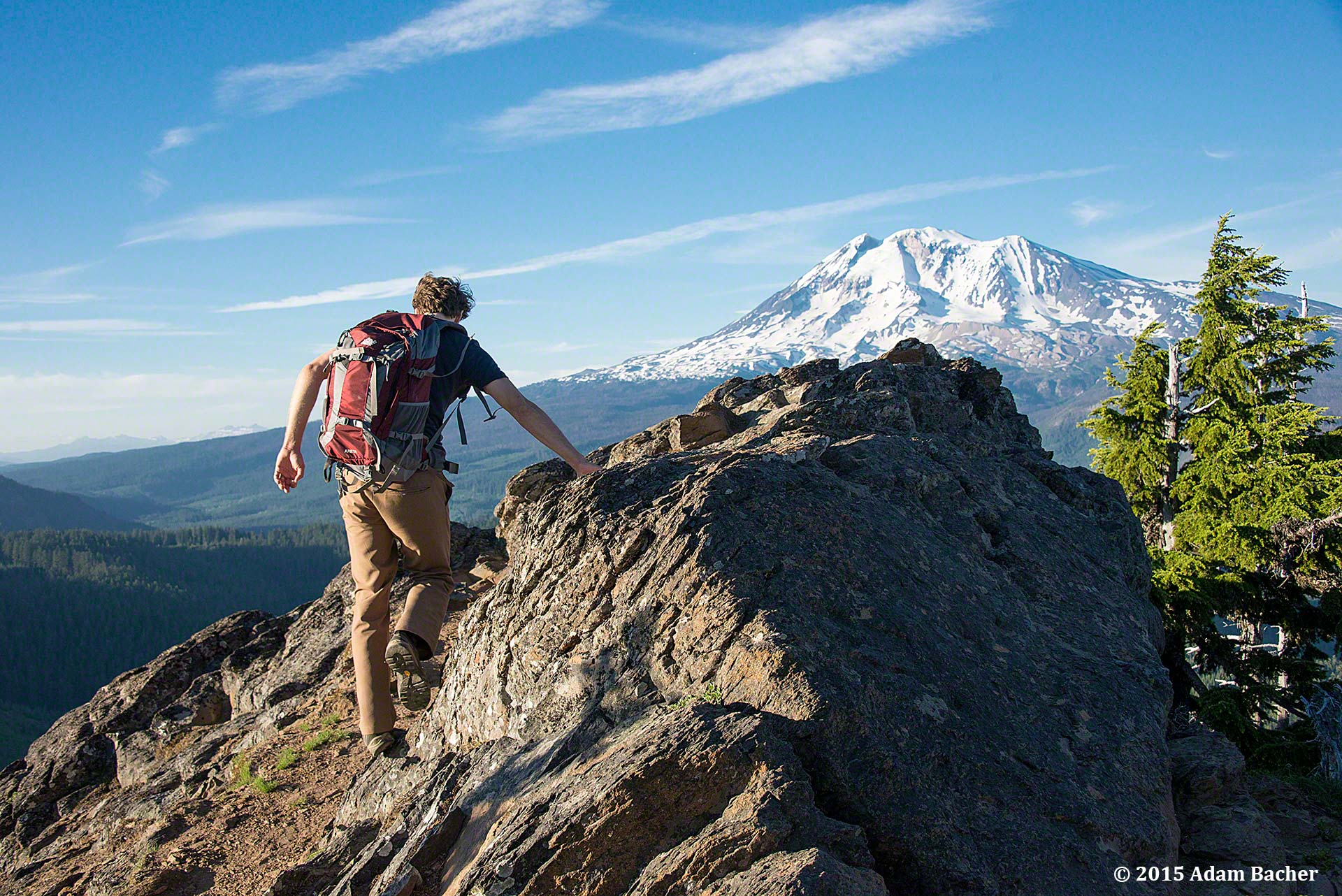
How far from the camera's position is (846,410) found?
10.8 meters

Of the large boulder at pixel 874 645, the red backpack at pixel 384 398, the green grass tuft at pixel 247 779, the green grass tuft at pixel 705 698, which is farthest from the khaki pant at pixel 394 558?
the green grass tuft at pixel 247 779

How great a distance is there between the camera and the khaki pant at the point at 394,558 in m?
7.15

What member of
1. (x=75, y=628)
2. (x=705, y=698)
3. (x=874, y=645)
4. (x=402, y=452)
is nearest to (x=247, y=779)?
(x=402, y=452)

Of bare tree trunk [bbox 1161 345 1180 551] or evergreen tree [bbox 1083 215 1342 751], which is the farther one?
bare tree trunk [bbox 1161 345 1180 551]

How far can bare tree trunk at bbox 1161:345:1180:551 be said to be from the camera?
27594 mm

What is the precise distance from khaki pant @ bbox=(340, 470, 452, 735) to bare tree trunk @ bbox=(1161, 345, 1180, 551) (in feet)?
86.6

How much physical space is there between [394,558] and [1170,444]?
27621mm

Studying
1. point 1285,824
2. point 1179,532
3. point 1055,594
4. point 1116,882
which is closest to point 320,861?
point 1116,882

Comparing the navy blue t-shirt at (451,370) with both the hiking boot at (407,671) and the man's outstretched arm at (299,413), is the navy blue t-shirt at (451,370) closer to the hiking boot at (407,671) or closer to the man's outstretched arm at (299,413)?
the man's outstretched arm at (299,413)

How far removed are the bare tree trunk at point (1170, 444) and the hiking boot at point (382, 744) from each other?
26340 millimetres

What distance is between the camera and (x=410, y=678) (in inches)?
290

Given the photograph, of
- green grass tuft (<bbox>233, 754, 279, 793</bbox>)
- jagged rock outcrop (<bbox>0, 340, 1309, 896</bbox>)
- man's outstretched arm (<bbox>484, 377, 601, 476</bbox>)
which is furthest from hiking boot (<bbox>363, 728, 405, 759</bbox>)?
man's outstretched arm (<bbox>484, 377, 601, 476</bbox>)

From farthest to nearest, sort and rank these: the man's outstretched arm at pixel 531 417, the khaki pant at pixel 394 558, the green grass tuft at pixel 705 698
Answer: the khaki pant at pixel 394 558, the man's outstretched arm at pixel 531 417, the green grass tuft at pixel 705 698

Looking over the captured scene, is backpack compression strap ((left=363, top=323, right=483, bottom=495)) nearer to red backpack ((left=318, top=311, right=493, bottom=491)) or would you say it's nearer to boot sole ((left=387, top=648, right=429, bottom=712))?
red backpack ((left=318, top=311, right=493, bottom=491))
